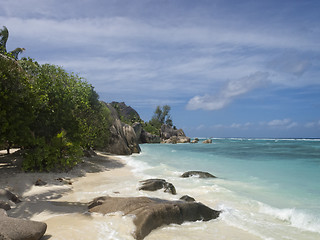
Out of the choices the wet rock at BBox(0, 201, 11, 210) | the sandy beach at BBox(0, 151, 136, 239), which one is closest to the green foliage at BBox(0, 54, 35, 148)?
the sandy beach at BBox(0, 151, 136, 239)

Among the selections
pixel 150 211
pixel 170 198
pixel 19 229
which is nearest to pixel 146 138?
pixel 170 198

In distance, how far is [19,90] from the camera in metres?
11.3

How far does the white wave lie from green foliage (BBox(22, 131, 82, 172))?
396 inches

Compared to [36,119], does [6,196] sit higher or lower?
lower

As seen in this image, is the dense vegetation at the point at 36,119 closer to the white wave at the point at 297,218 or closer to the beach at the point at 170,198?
the beach at the point at 170,198

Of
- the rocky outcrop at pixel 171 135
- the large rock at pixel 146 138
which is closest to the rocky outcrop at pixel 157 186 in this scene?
the large rock at pixel 146 138

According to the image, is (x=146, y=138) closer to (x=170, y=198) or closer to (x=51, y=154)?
(x=51, y=154)

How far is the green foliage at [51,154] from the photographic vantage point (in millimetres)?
12008

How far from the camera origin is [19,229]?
4594 mm

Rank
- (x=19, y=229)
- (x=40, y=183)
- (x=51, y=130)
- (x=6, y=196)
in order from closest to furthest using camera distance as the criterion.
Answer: (x=19, y=229) → (x=6, y=196) → (x=40, y=183) → (x=51, y=130)

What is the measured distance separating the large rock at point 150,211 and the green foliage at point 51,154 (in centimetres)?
628

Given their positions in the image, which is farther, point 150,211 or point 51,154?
point 51,154

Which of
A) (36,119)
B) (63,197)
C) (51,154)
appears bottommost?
(63,197)

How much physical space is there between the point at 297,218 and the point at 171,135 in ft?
294
